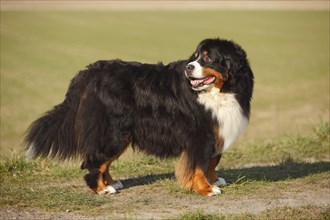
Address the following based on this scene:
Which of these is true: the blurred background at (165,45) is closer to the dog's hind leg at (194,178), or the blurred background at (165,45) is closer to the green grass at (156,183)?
the green grass at (156,183)

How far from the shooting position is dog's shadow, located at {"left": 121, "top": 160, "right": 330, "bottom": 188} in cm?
838

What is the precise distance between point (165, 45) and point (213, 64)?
31.8 metres

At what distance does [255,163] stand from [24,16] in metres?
42.8

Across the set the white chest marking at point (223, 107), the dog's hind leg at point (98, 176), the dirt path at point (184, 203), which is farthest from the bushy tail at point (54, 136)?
the white chest marking at point (223, 107)

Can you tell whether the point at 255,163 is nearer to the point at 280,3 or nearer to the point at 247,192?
the point at 247,192

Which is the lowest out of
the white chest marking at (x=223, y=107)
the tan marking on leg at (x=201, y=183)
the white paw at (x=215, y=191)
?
the white paw at (x=215, y=191)

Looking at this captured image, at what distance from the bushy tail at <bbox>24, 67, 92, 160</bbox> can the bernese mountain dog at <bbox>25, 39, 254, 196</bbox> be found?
0.02m

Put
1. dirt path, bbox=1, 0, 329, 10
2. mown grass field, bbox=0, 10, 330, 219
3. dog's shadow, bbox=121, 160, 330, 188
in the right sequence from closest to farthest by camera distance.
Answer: mown grass field, bbox=0, 10, 330, 219, dog's shadow, bbox=121, 160, 330, 188, dirt path, bbox=1, 0, 329, 10

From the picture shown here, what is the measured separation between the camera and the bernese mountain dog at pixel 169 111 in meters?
7.40

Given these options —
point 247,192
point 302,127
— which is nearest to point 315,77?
point 302,127

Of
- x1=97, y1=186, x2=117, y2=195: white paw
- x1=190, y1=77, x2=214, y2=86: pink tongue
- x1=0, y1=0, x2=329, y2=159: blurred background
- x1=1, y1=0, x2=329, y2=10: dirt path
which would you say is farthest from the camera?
x1=1, y1=0, x2=329, y2=10: dirt path

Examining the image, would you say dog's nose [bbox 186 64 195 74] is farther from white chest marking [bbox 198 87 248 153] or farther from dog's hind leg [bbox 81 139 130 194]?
dog's hind leg [bbox 81 139 130 194]

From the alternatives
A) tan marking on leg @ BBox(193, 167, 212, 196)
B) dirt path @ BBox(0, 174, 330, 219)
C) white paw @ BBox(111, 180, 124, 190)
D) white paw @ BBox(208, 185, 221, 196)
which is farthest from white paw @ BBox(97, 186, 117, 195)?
white paw @ BBox(208, 185, 221, 196)

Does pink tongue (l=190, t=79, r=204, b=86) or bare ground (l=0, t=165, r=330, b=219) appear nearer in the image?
bare ground (l=0, t=165, r=330, b=219)
